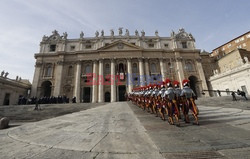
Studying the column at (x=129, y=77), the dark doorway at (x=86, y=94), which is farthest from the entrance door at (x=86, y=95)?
the column at (x=129, y=77)

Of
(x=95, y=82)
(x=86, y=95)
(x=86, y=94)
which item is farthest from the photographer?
(x=86, y=94)

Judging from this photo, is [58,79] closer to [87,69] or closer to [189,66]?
[87,69]

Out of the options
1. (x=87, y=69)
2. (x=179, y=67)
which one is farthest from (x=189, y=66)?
(x=87, y=69)

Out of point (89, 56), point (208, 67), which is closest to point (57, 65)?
point (89, 56)

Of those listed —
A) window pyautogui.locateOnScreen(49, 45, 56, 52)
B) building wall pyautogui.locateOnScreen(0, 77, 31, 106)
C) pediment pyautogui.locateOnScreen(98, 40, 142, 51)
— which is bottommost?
building wall pyautogui.locateOnScreen(0, 77, 31, 106)

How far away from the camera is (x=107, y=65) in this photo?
27797mm

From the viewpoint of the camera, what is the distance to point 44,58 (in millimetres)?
27875

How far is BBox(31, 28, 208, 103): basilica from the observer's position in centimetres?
2571

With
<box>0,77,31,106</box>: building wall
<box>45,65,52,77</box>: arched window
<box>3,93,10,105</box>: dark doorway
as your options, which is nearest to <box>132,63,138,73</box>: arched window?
<box>45,65,52,77</box>: arched window

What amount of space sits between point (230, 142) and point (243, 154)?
49cm

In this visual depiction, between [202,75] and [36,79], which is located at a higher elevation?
[36,79]

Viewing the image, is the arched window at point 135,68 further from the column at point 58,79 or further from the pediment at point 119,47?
the column at point 58,79

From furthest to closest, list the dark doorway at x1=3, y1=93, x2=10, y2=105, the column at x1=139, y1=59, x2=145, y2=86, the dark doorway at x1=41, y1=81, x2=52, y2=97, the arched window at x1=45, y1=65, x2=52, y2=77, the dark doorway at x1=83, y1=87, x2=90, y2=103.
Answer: the arched window at x1=45, y1=65, x2=52, y2=77 → the dark doorway at x1=41, y1=81, x2=52, y2=97 → the dark doorway at x1=83, y1=87, x2=90, y2=103 → the column at x1=139, y1=59, x2=145, y2=86 → the dark doorway at x1=3, y1=93, x2=10, y2=105

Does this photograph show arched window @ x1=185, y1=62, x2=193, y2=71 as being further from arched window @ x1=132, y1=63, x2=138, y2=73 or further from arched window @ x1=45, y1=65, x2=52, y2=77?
arched window @ x1=45, y1=65, x2=52, y2=77
